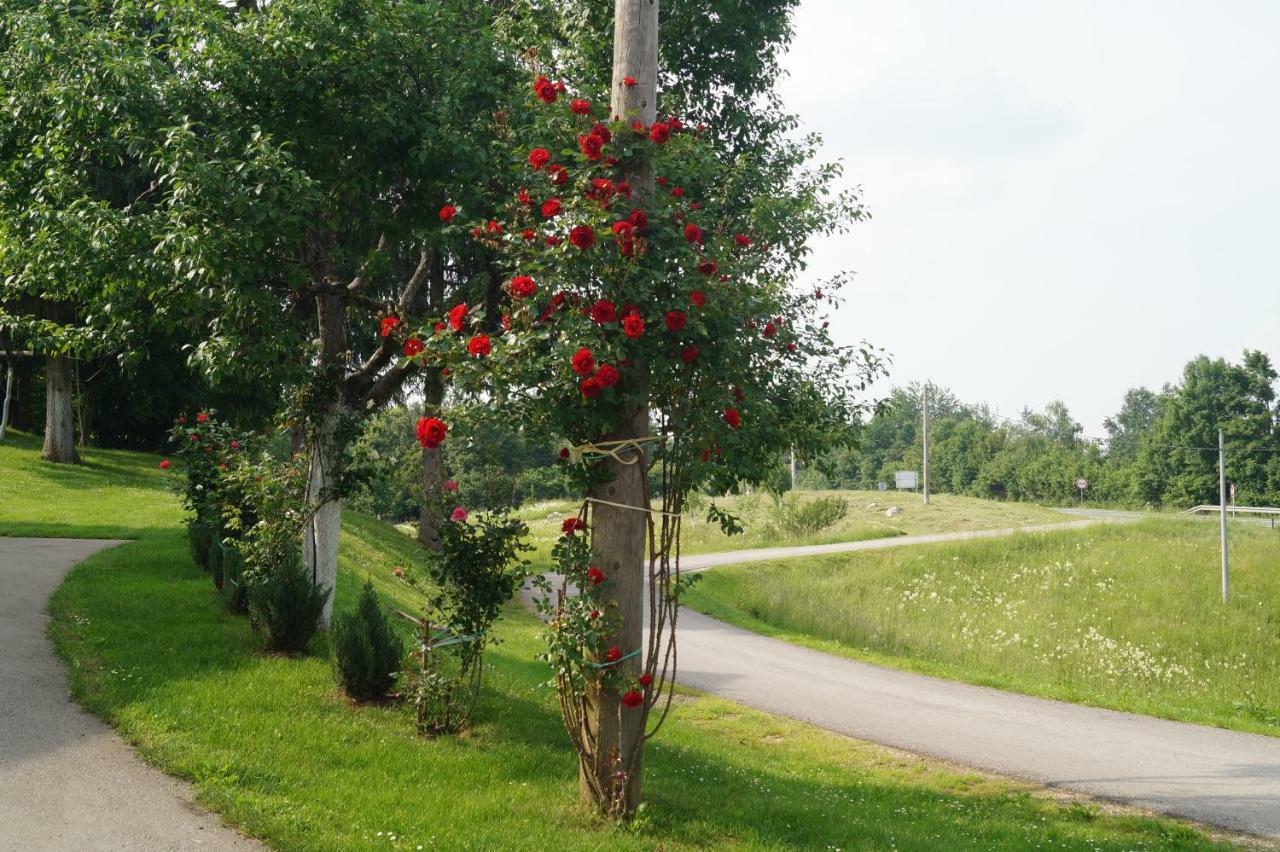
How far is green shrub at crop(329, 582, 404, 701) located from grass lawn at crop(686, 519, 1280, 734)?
28.7 feet

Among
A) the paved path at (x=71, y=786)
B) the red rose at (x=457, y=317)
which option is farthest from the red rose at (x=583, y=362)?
the paved path at (x=71, y=786)

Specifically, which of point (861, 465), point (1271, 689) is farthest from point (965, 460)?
point (1271, 689)

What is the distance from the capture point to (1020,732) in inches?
415

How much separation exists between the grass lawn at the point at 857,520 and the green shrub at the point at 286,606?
16707 millimetres

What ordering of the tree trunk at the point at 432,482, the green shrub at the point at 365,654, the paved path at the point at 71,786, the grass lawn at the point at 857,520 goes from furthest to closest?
the grass lawn at the point at 857,520
the green shrub at the point at 365,654
the tree trunk at the point at 432,482
the paved path at the point at 71,786

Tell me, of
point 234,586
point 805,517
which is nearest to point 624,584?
point 234,586

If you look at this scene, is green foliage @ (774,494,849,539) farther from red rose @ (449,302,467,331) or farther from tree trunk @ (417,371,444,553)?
red rose @ (449,302,467,331)

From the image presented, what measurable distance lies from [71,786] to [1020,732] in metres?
8.79

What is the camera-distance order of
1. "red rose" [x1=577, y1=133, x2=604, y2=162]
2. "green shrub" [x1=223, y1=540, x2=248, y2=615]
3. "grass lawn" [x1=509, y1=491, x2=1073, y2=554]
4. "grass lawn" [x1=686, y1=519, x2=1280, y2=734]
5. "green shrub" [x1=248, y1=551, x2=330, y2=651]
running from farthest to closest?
1. "grass lawn" [x1=509, y1=491, x2=1073, y2=554]
2. "grass lawn" [x1=686, y1=519, x2=1280, y2=734]
3. "green shrub" [x1=223, y1=540, x2=248, y2=615]
4. "green shrub" [x1=248, y1=551, x2=330, y2=651]
5. "red rose" [x1=577, y1=133, x2=604, y2=162]

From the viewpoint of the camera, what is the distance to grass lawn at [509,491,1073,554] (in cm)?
3319

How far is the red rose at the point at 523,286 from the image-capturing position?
564 centimetres

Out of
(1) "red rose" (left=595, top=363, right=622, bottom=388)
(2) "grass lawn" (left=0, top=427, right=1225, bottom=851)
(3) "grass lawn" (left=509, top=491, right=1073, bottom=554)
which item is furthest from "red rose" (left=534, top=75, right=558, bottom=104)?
(3) "grass lawn" (left=509, top=491, right=1073, bottom=554)

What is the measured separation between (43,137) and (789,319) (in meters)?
6.90

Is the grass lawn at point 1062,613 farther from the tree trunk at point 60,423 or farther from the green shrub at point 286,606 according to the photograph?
the tree trunk at point 60,423
